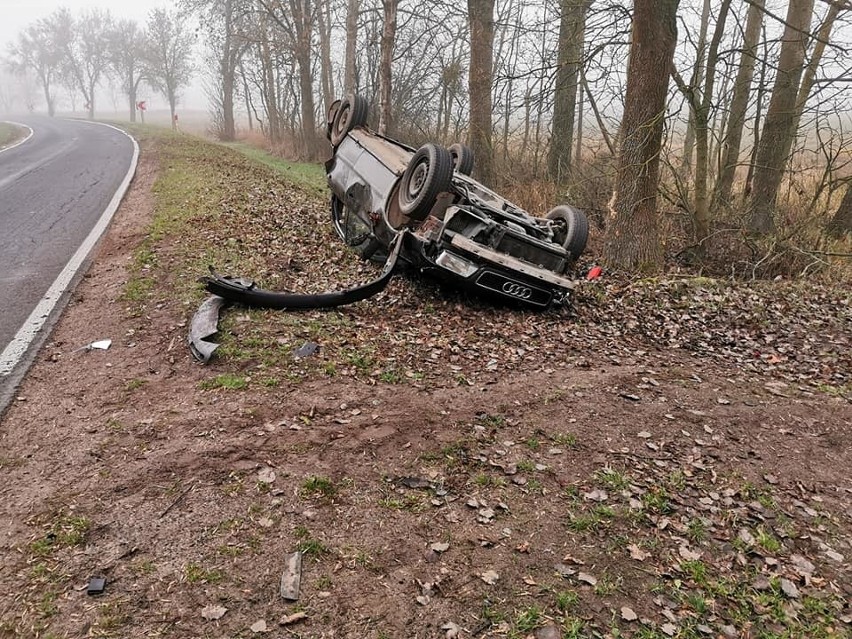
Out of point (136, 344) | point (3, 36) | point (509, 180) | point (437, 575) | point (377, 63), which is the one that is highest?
point (3, 36)

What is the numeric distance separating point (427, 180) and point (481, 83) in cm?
652

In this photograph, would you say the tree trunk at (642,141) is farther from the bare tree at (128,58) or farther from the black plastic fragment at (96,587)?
the bare tree at (128,58)

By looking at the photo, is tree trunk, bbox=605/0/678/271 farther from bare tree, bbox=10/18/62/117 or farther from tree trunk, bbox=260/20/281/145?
bare tree, bbox=10/18/62/117

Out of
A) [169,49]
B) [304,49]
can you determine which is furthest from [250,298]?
[169,49]

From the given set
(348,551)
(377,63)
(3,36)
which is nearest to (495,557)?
(348,551)

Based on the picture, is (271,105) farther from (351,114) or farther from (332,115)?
(351,114)

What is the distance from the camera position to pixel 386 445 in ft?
12.7

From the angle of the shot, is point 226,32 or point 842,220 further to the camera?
point 226,32

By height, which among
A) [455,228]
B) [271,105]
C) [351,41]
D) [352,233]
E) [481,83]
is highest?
[351,41]

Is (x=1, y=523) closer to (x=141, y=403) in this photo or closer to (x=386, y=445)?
(x=141, y=403)

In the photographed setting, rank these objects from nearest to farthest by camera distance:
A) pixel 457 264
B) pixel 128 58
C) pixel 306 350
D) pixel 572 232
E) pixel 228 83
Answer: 1. pixel 306 350
2. pixel 457 264
3. pixel 572 232
4. pixel 228 83
5. pixel 128 58

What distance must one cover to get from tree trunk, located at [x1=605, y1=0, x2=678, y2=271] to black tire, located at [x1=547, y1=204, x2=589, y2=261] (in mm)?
1055

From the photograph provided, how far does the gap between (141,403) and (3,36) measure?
20798 centimetres

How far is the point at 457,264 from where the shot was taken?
19.7 feet
